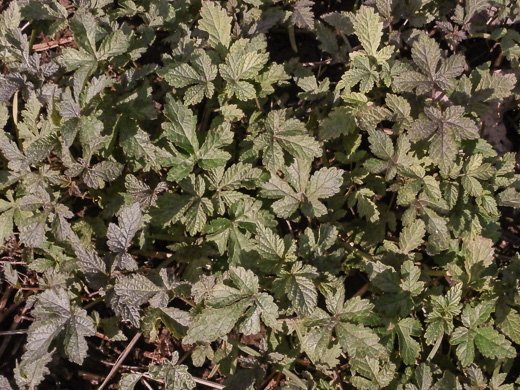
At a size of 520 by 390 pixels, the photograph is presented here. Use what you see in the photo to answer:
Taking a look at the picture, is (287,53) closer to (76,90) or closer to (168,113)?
(168,113)

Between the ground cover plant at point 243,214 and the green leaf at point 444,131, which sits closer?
the ground cover plant at point 243,214

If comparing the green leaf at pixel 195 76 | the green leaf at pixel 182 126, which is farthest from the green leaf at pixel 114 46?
the green leaf at pixel 182 126

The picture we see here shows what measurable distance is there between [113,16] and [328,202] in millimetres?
1758

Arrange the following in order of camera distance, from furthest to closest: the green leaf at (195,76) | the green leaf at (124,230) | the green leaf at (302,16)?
the green leaf at (302,16) → the green leaf at (195,76) → the green leaf at (124,230)

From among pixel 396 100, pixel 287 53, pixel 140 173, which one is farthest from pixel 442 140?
pixel 140 173

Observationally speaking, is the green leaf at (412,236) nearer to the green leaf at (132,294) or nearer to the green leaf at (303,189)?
the green leaf at (303,189)

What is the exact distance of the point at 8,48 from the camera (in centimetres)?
326

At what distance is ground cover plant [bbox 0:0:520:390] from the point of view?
2.89 metres

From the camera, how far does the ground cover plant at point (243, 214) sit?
2.89 metres

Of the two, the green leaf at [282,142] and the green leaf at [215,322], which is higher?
the green leaf at [282,142]

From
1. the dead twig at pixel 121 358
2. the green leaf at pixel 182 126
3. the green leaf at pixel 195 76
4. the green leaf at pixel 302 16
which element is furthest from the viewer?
the green leaf at pixel 302 16

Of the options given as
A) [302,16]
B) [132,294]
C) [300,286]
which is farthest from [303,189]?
[302,16]

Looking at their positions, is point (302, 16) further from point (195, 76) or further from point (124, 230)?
point (124, 230)

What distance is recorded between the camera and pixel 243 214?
307 centimetres
